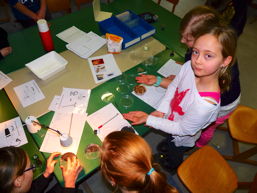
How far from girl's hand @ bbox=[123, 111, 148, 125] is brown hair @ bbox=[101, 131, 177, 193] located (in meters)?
0.48

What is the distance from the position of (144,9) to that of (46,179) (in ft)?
7.78

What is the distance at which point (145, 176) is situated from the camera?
1.12 metres

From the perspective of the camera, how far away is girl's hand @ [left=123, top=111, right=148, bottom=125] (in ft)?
5.69

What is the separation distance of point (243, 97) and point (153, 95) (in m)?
1.94

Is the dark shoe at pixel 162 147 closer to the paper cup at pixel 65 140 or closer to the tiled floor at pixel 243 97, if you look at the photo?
the tiled floor at pixel 243 97

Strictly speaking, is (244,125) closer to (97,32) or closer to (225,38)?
(225,38)

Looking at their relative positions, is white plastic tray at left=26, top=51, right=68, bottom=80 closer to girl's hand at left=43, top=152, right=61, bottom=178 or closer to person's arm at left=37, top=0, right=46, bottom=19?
girl's hand at left=43, top=152, right=61, bottom=178

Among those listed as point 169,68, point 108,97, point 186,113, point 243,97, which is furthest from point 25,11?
point 243,97

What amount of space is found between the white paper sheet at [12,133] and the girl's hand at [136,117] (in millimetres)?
846

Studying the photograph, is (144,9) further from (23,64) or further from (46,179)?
(46,179)

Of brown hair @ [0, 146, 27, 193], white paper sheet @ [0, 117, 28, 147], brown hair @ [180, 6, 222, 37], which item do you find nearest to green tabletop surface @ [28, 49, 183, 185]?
white paper sheet @ [0, 117, 28, 147]

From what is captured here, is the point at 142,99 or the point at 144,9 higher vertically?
the point at 144,9

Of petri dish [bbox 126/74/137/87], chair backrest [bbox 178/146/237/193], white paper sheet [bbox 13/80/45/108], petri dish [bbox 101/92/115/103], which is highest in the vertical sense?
white paper sheet [bbox 13/80/45/108]

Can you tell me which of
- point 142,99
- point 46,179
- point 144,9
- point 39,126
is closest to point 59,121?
point 39,126
